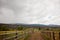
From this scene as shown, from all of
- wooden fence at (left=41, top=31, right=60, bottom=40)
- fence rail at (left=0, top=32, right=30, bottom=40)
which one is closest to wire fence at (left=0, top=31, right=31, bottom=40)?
fence rail at (left=0, top=32, right=30, bottom=40)

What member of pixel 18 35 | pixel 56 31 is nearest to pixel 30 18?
pixel 18 35

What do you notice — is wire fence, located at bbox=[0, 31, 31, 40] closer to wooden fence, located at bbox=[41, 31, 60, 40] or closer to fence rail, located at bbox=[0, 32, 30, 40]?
fence rail, located at bbox=[0, 32, 30, 40]

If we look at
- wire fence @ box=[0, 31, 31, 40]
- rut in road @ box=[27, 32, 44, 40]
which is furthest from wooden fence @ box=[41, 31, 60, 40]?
wire fence @ box=[0, 31, 31, 40]

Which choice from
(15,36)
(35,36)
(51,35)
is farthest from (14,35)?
(51,35)

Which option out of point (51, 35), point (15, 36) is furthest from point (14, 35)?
point (51, 35)

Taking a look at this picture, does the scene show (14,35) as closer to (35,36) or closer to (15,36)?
(15,36)

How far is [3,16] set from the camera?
238 centimetres

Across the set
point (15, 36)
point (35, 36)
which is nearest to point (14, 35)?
point (15, 36)

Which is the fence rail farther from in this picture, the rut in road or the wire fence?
the rut in road

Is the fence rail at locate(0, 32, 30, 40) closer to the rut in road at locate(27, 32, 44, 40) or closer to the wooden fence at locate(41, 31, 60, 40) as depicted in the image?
the rut in road at locate(27, 32, 44, 40)

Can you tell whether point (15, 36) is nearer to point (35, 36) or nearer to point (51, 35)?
point (35, 36)

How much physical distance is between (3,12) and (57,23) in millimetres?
1008

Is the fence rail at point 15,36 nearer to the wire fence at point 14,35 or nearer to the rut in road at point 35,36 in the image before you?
the wire fence at point 14,35

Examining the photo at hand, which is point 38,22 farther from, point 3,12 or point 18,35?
point 3,12
